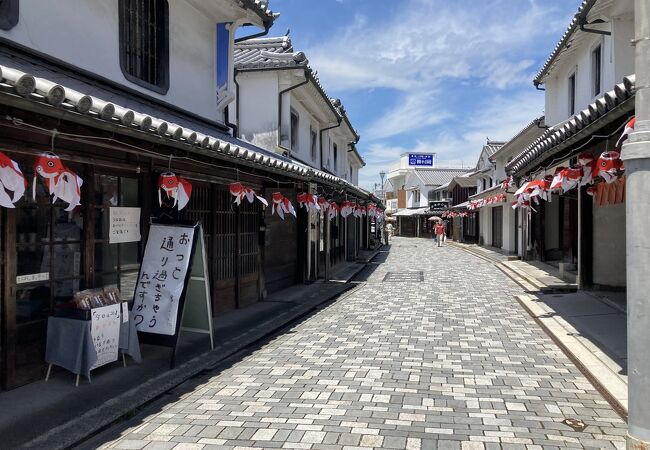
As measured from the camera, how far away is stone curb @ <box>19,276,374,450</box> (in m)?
4.59

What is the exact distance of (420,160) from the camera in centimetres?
7931

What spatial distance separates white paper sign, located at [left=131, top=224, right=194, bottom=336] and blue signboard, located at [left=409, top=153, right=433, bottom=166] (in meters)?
73.5

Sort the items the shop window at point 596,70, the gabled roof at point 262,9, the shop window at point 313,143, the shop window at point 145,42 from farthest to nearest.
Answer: the shop window at point 313,143 < the shop window at point 596,70 < the gabled roof at point 262,9 < the shop window at point 145,42

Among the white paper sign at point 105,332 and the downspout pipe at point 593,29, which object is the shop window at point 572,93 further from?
the white paper sign at point 105,332

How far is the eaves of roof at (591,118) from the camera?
210 inches

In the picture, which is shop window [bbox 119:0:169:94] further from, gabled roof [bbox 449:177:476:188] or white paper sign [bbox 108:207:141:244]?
gabled roof [bbox 449:177:476:188]

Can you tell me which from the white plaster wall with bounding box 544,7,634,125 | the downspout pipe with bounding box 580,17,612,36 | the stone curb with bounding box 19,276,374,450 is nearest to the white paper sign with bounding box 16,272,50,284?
the stone curb with bounding box 19,276,374,450

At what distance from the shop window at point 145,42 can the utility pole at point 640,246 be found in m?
7.49

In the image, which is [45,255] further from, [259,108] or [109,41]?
[259,108]

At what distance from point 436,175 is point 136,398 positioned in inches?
2454

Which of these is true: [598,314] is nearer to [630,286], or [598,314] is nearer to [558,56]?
[630,286]

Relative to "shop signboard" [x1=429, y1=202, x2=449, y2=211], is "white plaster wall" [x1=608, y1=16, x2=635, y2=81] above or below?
above

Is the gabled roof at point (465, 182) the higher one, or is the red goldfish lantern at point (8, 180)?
the gabled roof at point (465, 182)

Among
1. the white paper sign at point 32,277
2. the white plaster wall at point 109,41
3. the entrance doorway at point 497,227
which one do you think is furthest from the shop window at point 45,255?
the entrance doorway at point 497,227
